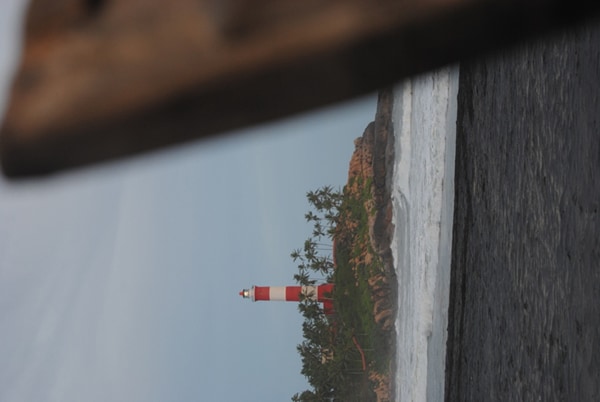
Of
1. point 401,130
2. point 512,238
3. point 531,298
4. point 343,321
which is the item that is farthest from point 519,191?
point 343,321

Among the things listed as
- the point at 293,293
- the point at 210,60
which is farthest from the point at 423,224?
the point at 293,293

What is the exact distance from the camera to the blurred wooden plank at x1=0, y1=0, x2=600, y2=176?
535 millimetres

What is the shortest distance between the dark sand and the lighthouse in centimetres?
1374

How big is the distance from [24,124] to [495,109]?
10.4ft

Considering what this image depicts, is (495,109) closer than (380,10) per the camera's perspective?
No

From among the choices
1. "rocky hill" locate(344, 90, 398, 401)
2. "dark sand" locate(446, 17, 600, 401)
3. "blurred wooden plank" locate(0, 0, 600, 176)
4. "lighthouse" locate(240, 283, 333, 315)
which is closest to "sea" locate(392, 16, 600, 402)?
"dark sand" locate(446, 17, 600, 401)

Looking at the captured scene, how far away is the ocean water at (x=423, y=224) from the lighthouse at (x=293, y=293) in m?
6.51

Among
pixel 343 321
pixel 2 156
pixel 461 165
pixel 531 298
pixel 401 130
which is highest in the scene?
pixel 401 130

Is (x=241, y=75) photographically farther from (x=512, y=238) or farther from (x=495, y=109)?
(x=495, y=109)

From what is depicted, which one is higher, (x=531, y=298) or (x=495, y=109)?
(x=495, y=109)

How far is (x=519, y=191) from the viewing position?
319 cm

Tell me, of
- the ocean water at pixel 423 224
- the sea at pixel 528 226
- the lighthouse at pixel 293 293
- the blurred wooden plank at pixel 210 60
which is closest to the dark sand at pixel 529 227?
the sea at pixel 528 226

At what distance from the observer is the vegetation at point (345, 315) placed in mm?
14852

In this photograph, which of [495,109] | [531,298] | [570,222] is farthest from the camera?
[495,109]
